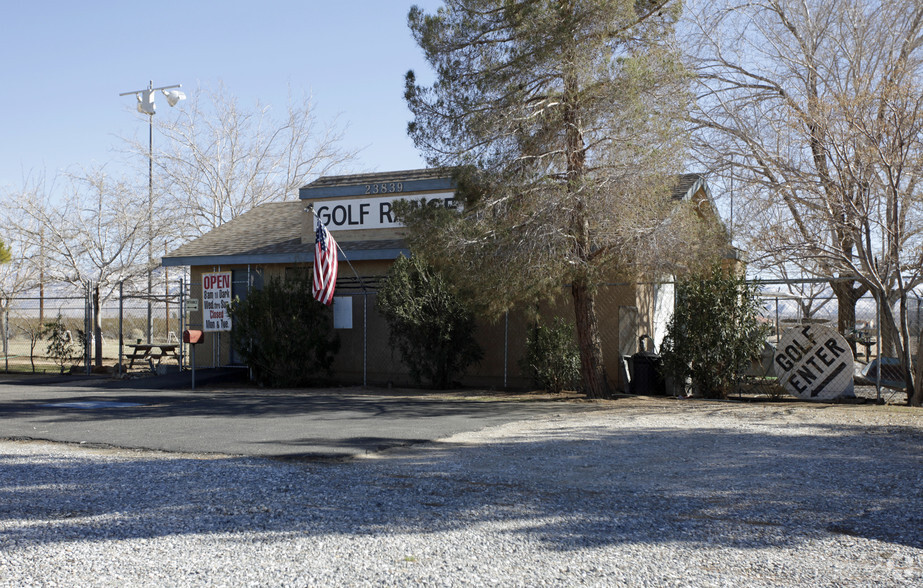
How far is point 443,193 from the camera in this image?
17.7 metres

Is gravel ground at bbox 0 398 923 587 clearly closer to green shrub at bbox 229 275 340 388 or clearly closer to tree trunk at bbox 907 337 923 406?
tree trunk at bbox 907 337 923 406

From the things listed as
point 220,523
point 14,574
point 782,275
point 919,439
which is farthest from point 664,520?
point 782,275

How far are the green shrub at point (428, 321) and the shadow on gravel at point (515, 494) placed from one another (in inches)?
252

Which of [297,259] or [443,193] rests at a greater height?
[443,193]

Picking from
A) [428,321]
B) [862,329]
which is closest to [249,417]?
[428,321]

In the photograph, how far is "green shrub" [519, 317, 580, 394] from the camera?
49.8 ft

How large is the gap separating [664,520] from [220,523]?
10.8 feet

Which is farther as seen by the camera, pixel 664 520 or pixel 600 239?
pixel 600 239

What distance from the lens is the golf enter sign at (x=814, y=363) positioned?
45.1ft

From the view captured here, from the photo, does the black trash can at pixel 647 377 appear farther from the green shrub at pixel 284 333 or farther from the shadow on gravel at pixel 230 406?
the green shrub at pixel 284 333

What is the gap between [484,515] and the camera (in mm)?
6121

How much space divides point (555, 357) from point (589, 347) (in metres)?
0.87

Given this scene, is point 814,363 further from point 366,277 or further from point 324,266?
point 366,277

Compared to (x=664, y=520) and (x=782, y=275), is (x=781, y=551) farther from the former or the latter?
(x=782, y=275)
